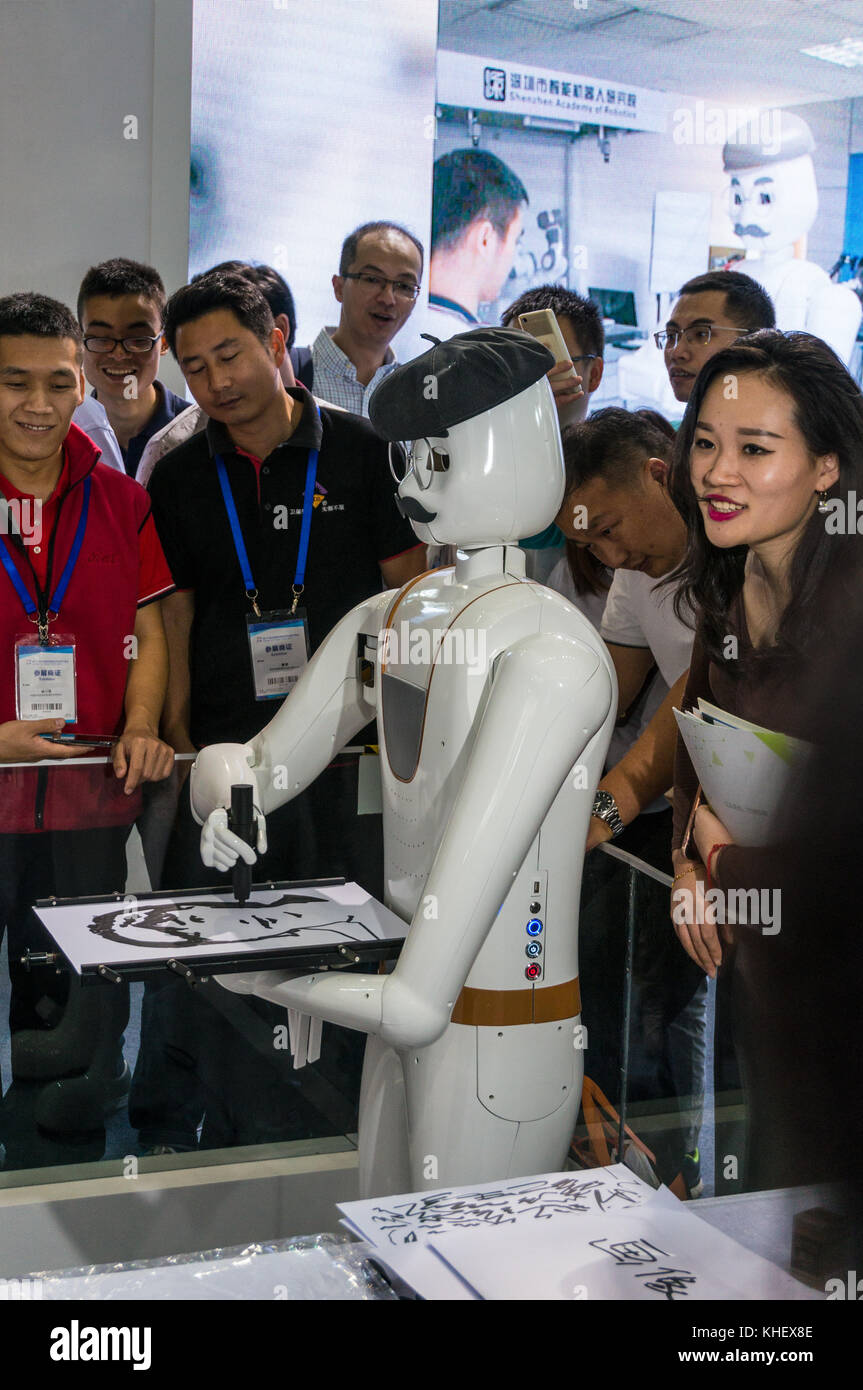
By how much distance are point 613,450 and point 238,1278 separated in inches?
76.3

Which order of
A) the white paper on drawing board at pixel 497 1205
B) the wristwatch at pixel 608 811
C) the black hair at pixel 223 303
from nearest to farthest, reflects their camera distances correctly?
1. the white paper on drawing board at pixel 497 1205
2. the wristwatch at pixel 608 811
3. the black hair at pixel 223 303

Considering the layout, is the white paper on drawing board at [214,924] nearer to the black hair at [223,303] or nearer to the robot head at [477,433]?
the robot head at [477,433]

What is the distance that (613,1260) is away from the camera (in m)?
0.94

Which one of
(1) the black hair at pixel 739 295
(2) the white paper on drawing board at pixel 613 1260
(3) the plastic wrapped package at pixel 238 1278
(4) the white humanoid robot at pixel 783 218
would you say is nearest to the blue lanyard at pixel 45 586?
(1) the black hair at pixel 739 295

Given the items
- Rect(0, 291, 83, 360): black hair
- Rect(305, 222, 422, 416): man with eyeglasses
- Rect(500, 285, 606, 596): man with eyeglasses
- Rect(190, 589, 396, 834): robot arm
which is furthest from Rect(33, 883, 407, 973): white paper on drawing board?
Rect(305, 222, 422, 416): man with eyeglasses

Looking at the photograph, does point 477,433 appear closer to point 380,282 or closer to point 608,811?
point 608,811

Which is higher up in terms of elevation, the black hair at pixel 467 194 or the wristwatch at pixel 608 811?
the black hair at pixel 467 194

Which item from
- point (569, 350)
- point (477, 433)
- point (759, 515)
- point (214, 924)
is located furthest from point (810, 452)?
point (569, 350)

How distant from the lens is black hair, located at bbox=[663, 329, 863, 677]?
5.45 feet

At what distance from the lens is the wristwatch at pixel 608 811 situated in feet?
7.06

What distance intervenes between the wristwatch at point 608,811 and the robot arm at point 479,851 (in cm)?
58

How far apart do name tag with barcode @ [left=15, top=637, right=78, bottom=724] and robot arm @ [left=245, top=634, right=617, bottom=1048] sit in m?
1.18

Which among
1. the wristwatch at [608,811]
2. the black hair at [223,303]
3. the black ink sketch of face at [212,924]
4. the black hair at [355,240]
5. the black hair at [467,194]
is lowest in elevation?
the black ink sketch of face at [212,924]
